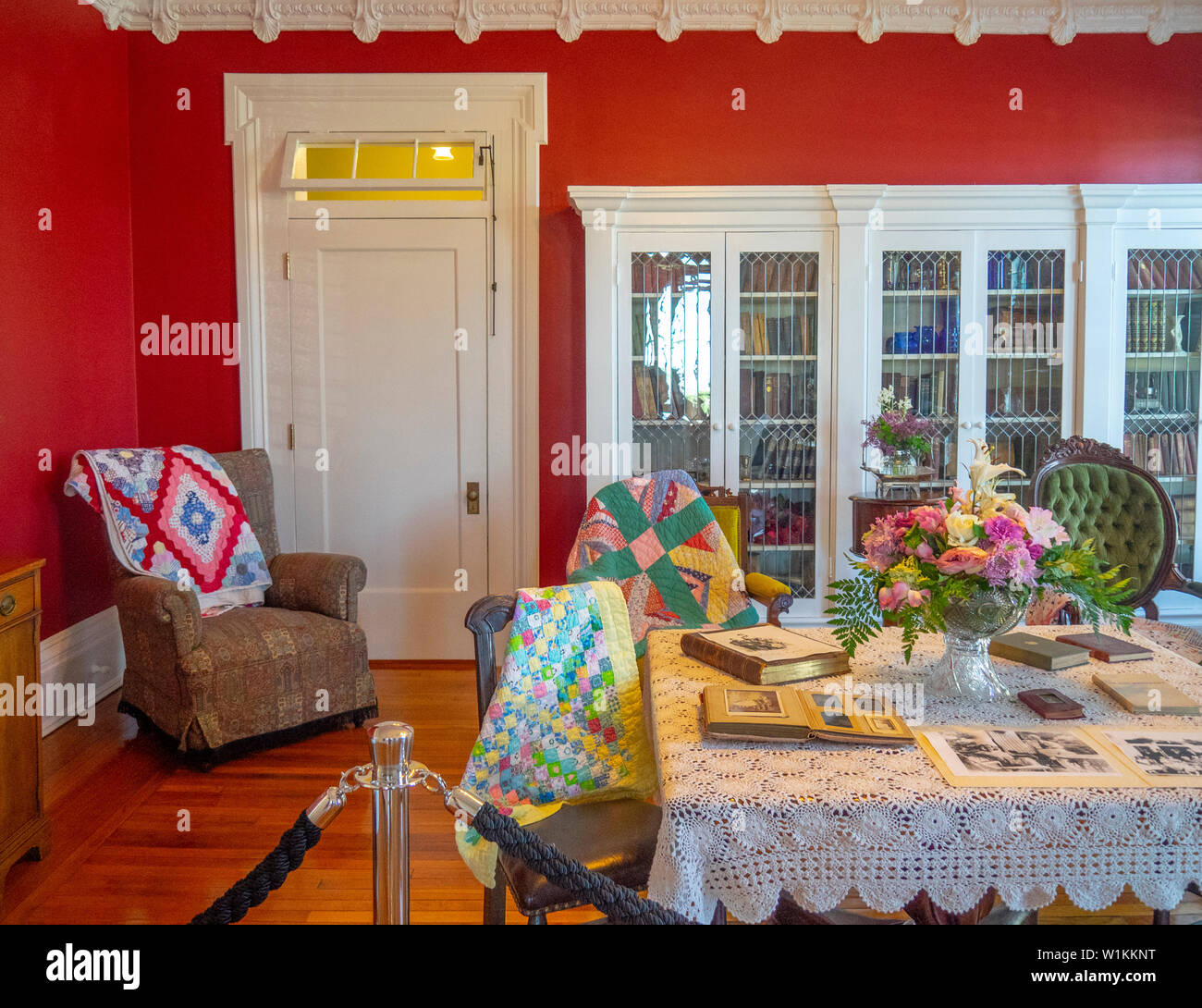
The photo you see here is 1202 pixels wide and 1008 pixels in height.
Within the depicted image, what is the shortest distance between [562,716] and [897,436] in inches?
104

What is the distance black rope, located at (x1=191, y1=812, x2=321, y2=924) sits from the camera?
3.91 ft

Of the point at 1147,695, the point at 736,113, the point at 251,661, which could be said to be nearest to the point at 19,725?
the point at 251,661

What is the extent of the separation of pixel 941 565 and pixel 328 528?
359 centimetres

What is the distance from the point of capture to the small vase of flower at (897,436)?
13.8 feet

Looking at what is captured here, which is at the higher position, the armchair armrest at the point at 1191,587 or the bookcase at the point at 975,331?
the bookcase at the point at 975,331

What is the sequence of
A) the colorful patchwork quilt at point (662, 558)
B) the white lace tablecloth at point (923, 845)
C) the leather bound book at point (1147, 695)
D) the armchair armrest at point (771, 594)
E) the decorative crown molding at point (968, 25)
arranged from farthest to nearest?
the decorative crown molding at point (968, 25)
the colorful patchwork quilt at point (662, 558)
the armchair armrest at point (771, 594)
the leather bound book at point (1147, 695)
the white lace tablecloth at point (923, 845)

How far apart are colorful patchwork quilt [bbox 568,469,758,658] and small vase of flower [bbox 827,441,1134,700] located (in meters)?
1.30

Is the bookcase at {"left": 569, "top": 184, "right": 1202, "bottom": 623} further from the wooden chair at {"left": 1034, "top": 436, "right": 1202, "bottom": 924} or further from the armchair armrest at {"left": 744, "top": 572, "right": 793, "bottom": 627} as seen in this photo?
the armchair armrest at {"left": 744, "top": 572, "right": 793, "bottom": 627}

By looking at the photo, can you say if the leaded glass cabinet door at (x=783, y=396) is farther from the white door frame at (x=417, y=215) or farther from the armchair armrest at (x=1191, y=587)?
the armchair armrest at (x=1191, y=587)

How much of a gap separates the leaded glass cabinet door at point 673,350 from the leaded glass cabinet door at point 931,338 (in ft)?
2.37

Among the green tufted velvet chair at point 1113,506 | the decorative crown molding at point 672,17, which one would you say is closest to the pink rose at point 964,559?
the green tufted velvet chair at point 1113,506

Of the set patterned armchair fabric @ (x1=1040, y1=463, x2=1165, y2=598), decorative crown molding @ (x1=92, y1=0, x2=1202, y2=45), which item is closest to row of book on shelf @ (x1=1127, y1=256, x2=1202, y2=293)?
decorative crown molding @ (x1=92, y1=0, x2=1202, y2=45)

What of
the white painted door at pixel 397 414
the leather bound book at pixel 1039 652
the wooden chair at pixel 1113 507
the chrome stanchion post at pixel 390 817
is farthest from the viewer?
the white painted door at pixel 397 414
